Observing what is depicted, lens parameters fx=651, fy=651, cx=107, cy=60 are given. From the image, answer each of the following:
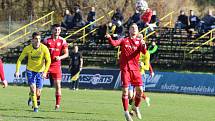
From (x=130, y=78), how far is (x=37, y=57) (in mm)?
3163

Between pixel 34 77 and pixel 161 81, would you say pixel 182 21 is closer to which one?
pixel 161 81

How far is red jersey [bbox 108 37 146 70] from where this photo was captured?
637 inches

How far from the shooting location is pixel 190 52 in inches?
1487

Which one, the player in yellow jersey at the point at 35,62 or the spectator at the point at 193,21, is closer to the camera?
the player in yellow jersey at the point at 35,62

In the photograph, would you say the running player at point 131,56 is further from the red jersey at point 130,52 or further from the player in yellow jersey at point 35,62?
the player in yellow jersey at point 35,62

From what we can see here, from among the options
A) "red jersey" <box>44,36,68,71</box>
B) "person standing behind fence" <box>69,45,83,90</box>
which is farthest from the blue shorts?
"person standing behind fence" <box>69,45,83,90</box>

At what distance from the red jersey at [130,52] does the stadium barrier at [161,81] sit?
55.8ft

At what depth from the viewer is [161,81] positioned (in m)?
34.0

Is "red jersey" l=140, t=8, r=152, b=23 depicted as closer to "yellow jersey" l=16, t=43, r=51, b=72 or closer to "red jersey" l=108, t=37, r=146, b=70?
"yellow jersey" l=16, t=43, r=51, b=72

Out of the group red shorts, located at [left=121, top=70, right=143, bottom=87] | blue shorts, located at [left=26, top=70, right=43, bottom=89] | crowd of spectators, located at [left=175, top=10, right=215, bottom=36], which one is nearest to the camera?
red shorts, located at [left=121, top=70, right=143, bottom=87]

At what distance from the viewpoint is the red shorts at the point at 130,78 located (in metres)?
16.0

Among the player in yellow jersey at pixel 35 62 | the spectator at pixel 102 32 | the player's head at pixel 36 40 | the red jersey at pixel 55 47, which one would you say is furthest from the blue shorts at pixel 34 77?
the spectator at pixel 102 32

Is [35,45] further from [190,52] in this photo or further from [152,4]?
[152,4]

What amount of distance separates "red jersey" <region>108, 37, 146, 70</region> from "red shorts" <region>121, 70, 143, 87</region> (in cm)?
10
